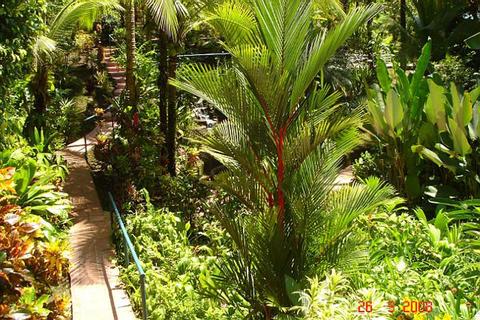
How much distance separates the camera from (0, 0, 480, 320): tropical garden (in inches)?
133

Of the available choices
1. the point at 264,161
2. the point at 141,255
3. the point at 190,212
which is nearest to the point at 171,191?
the point at 190,212

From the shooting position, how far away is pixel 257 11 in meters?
3.32

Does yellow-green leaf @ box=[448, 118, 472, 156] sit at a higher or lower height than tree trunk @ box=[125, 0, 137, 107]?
lower

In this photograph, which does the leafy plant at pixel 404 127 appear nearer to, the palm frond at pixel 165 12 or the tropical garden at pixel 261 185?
the tropical garden at pixel 261 185

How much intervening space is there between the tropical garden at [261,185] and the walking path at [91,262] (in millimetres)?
116

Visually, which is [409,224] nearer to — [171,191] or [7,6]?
[171,191]

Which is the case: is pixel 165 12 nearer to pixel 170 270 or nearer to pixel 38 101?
pixel 38 101

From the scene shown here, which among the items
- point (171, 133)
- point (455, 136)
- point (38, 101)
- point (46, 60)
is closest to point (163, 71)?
point (171, 133)

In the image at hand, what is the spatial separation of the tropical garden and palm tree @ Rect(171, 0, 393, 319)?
0.03 ft

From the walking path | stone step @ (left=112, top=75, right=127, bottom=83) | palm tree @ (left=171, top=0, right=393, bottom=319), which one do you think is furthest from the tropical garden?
stone step @ (left=112, top=75, right=127, bottom=83)
